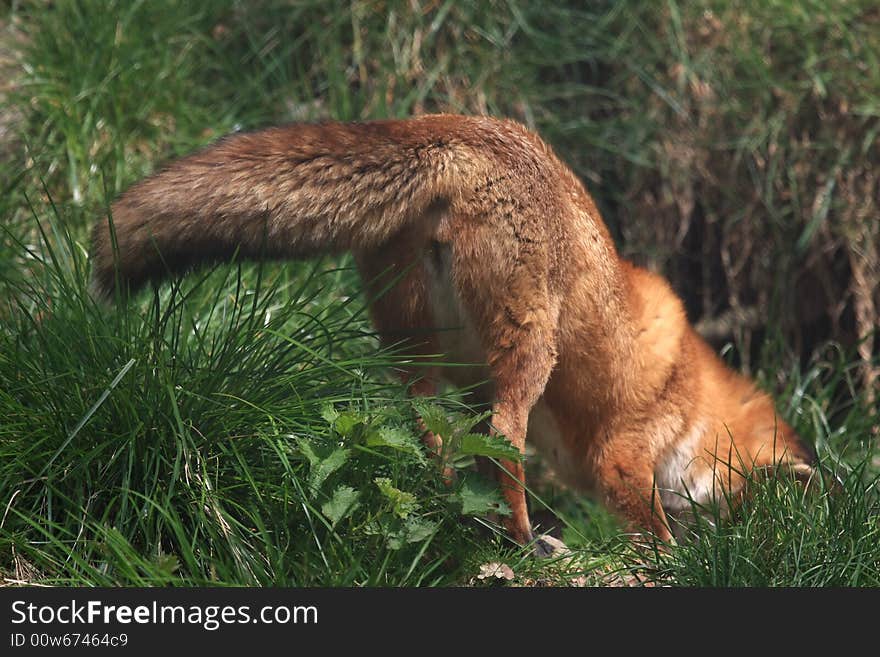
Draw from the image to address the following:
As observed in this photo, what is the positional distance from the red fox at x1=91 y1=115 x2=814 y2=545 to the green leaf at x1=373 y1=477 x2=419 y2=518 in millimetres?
508

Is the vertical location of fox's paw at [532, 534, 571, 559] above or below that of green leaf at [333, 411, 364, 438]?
below

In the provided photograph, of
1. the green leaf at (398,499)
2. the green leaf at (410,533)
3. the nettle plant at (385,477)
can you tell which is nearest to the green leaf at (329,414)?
the nettle plant at (385,477)

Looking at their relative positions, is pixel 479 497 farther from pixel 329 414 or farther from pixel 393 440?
pixel 329 414

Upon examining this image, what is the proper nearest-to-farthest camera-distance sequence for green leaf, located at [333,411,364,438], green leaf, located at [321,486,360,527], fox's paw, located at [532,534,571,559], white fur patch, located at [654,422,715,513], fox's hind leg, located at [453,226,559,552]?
green leaf, located at [321,486,360,527], green leaf, located at [333,411,364,438], fox's hind leg, located at [453,226,559,552], fox's paw, located at [532,534,571,559], white fur patch, located at [654,422,715,513]

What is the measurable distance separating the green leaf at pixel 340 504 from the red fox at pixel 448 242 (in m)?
0.63

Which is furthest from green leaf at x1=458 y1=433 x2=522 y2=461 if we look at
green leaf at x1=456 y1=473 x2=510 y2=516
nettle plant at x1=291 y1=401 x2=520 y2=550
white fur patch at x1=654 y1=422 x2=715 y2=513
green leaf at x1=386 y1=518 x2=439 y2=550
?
white fur patch at x1=654 y1=422 x2=715 y2=513

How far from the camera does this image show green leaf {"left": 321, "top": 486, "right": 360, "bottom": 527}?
124 inches

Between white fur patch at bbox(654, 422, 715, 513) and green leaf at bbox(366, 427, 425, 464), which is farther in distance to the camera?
white fur patch at bbox(654, 422, 715, 513)

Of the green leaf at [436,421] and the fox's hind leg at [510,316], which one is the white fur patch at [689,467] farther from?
the green leaf at [436,421]

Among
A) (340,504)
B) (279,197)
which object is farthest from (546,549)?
(279,197)

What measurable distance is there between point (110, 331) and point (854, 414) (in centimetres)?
428

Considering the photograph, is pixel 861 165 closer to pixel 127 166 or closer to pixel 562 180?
pixel 562 180

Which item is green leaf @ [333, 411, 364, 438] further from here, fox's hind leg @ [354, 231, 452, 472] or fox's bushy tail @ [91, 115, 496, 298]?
fox's bushy tail @ [91, 115, 496, 298]

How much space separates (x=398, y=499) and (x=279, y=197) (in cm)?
102
